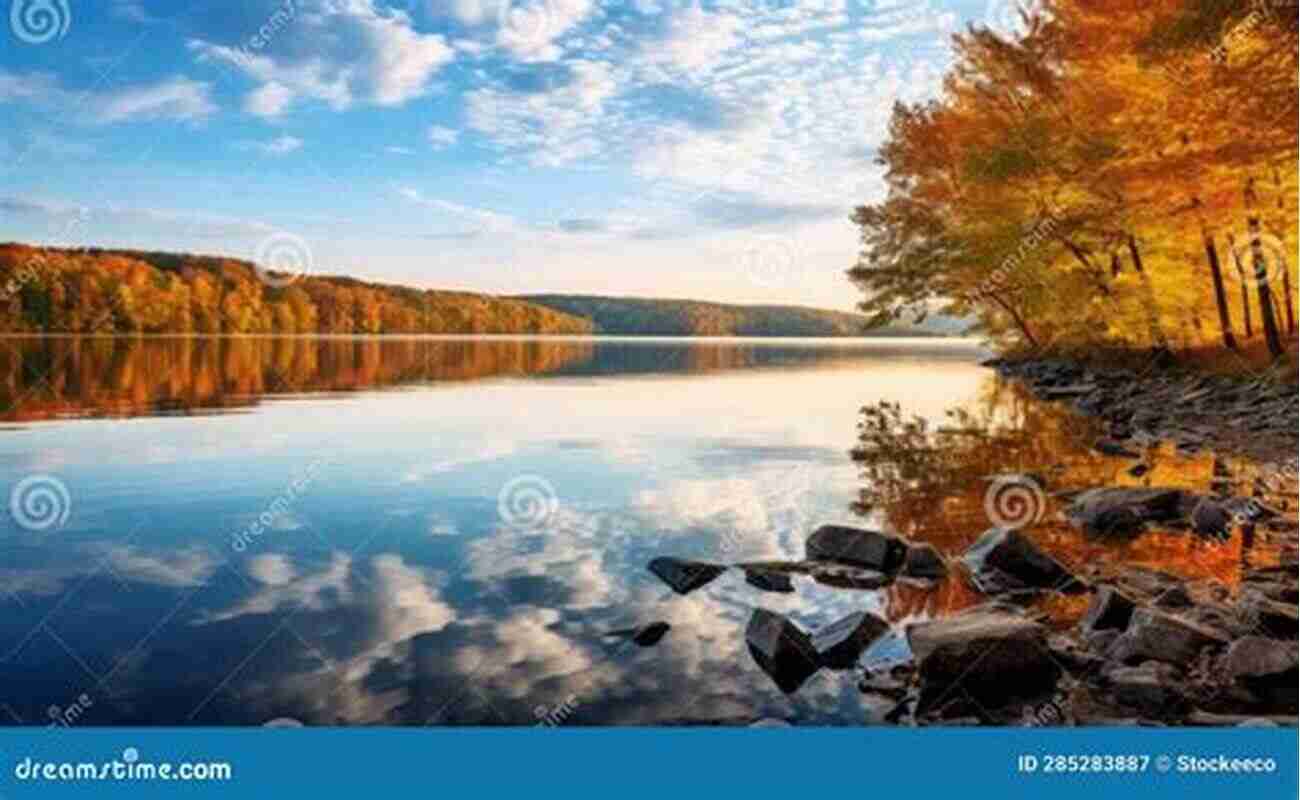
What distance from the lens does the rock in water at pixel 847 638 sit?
28.0 feet

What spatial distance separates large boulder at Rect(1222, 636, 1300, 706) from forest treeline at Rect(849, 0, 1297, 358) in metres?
9.31

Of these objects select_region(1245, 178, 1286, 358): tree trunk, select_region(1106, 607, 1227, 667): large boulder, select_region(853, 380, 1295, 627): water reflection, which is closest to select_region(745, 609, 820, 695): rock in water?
select_region(853, 380, 1295, 627): water reflection

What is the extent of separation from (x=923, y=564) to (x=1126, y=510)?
3.55m

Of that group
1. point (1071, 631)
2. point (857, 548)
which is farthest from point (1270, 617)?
point (857, 548)

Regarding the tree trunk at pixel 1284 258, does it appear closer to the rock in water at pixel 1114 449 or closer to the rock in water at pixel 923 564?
the rock in water at pixel 1114 449

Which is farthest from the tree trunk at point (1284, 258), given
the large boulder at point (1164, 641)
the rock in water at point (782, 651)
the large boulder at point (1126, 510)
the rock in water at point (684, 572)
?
the rock in water at point (782, 651)

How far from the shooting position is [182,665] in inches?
345

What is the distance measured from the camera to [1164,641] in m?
8.14

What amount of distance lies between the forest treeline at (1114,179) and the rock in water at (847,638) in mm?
9706

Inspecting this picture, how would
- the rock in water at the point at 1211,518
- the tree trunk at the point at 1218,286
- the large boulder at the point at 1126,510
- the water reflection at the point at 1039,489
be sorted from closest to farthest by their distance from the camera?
the water reflection at the point at 1039,489
the rock in water at the point at 1211,518
the large boulder at the point at 1126,510
the tree trunk at the point at 1218,286

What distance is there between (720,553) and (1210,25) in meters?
10.1

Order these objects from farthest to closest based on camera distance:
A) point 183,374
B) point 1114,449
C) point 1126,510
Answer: point 183,374
point 1114,449
point 1126,510

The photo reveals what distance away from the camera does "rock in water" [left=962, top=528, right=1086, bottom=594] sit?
412 inches

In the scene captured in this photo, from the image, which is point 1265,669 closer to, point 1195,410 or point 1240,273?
point 1195,410
